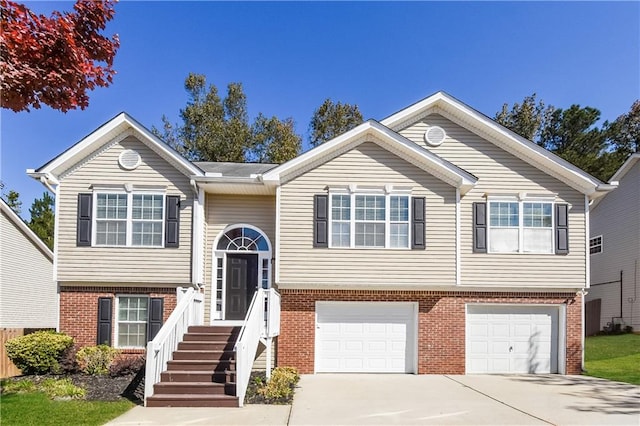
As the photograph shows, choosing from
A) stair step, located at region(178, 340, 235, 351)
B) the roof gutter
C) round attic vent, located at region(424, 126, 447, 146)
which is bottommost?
stair step, located at region(178, 340, 235, 351)

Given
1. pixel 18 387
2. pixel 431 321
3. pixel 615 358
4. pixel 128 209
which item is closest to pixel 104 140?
pixel 128 209

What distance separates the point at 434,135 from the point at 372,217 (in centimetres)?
321

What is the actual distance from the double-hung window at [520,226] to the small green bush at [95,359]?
996 cm

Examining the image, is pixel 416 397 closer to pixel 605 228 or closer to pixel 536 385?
pixel 536 385

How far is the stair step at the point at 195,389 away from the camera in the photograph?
1004 cm

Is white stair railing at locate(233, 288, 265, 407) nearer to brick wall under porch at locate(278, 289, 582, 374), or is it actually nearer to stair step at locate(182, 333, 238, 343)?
stair step at locate(182, 333, 238, 343)

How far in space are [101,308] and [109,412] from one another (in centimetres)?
536

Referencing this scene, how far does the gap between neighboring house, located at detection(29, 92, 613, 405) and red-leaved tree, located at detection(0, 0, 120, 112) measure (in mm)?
7034

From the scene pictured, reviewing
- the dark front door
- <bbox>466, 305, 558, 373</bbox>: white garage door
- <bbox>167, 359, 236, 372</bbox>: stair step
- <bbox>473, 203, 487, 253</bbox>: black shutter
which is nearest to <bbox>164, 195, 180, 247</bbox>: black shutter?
the dark front door

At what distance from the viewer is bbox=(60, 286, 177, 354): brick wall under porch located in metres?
13.8

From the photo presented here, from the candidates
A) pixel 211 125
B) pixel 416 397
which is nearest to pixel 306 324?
pixel 416 397

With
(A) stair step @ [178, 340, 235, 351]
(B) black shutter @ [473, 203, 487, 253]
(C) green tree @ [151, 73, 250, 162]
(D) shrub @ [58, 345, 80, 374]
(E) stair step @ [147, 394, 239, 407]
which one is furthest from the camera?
(C) green tree @ [151, 73, 250, 162]

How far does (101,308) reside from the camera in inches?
547

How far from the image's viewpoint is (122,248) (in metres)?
13.9
